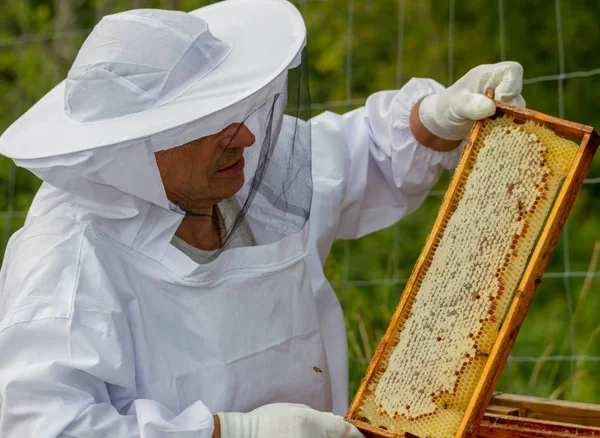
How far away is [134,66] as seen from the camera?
2.20 metres

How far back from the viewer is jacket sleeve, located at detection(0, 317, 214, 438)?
203cm

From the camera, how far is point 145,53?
2.22 metres

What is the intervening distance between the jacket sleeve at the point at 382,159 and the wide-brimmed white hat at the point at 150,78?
0.59 metres

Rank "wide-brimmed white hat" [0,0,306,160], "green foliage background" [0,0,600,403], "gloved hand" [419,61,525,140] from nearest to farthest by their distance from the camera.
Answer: "wide-brimmed white hat" [0,0,306,160] < "gloved hand" [419,61,525,140] < "green foliage background" [0,0,600,403]

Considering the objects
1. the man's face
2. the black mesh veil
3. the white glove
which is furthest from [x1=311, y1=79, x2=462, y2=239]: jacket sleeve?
the white glove

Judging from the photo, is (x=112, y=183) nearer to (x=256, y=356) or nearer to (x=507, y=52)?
(x=256, y=356)

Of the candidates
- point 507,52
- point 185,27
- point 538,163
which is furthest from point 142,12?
point 507,52

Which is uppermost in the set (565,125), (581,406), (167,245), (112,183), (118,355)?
(565,125)

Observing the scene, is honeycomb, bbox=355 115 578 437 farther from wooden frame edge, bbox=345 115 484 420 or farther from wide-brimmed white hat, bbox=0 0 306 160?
wide-brimmed white hat, bbox=0 0 306 160

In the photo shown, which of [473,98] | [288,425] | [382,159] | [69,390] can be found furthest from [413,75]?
[69,390]

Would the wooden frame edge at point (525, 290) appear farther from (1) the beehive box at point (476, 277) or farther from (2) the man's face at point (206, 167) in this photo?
(2) the man's face at point (206, 167)

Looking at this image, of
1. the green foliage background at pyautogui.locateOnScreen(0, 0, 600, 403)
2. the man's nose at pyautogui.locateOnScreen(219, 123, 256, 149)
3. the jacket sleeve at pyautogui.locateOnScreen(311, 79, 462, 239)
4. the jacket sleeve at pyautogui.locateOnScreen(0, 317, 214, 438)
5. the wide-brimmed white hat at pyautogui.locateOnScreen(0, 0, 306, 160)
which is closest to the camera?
the jacket sleeve at pyautogui.locateOnScreen(0, 317, 214, 438)

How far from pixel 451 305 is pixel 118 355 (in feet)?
2.67

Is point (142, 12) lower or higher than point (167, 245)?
higher
